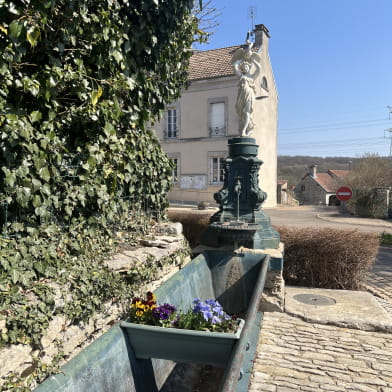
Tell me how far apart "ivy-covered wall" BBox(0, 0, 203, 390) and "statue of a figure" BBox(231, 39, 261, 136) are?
1.91m

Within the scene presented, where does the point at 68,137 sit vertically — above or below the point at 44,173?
above

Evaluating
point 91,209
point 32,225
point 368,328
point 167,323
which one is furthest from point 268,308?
point 32,225

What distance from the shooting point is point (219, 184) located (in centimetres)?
1675

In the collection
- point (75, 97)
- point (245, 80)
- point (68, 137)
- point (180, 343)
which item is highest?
point (245, 80)

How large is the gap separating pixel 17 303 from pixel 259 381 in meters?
2.16

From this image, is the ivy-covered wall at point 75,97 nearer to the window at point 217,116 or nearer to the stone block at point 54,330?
the stone block at point 54,330

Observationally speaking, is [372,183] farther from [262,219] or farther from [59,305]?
[59,305]

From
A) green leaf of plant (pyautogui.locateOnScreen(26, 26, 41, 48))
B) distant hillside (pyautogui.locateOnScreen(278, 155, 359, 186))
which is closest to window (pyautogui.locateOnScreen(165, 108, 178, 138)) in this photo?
green leaf of plant (pyautogui.locateOnScreen(26, 26, 41, 48))

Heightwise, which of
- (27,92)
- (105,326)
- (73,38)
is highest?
(73,38)

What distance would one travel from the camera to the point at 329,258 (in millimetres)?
5527

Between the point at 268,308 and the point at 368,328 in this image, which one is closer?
the point at 368,328

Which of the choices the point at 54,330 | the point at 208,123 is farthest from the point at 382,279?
the point at 208,123

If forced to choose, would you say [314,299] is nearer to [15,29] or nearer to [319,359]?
[319,359]

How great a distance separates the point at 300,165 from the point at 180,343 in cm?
5991
